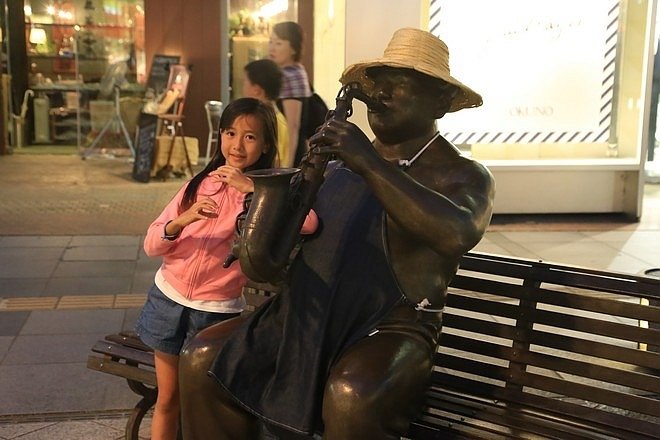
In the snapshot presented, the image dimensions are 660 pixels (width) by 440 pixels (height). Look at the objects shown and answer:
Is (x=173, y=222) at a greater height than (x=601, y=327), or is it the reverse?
(x=173, y=222)

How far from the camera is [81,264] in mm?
6164

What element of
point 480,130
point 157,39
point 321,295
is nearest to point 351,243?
point 321,295

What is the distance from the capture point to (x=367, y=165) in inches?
83.7

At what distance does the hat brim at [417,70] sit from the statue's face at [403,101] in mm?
49

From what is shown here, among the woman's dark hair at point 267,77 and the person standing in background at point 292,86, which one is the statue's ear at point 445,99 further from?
the person standing in background at point 292,86

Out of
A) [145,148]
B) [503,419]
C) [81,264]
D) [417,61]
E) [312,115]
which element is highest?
[417,61]

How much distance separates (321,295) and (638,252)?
5.03 metres

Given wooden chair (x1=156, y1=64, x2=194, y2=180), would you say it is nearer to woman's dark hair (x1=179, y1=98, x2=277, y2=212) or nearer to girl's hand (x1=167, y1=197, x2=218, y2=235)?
woman's dark hair (x1=179, y1=98, x2=277, y2=212)

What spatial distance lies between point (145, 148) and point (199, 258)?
8.30 m

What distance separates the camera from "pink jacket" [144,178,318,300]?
2.65 m

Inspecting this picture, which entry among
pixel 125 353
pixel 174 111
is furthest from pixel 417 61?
pixel 174 111

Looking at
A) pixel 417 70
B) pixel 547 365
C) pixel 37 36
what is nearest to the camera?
pixel 417 70

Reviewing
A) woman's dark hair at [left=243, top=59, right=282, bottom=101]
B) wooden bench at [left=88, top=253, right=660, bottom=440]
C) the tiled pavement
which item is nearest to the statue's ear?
wooden bench at [left=88, top=253, right=660, bottom=440]

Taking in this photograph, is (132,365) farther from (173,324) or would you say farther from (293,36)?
(293,36)
